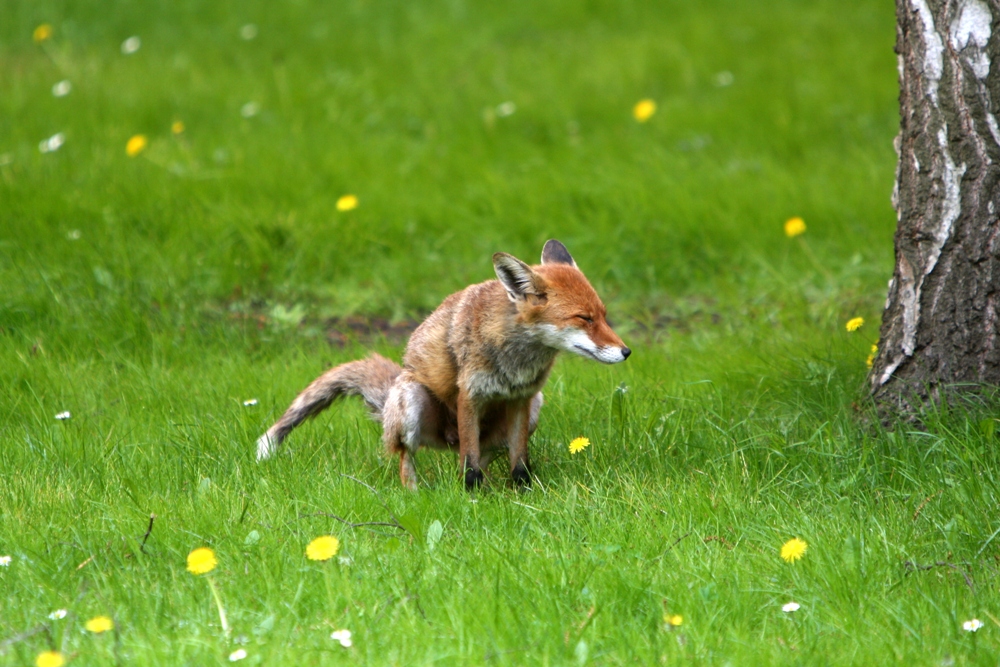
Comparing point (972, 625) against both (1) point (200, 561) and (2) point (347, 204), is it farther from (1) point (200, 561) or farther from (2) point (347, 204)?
(2) point (347, 204)

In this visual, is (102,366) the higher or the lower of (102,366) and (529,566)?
the lower

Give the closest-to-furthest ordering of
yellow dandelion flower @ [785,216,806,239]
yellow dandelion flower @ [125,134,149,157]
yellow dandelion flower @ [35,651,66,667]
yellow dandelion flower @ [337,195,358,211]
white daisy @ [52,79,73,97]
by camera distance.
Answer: yellow dandelion flower @ [35,651,66,667], yellow dandelion flower @ [785,216,806,239], yellow dandelion flower @ [337,195,358,211], yellow dandelion flower @ [125,134,149,157], white daisy @ [52,79,73,97]

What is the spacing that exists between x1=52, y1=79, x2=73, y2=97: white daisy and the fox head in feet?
22.3

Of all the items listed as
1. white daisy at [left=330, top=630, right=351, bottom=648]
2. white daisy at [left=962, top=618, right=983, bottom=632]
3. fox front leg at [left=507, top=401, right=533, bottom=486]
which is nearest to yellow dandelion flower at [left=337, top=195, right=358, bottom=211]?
fox front leg at [left=507, top=401, right=533, bottom=486]

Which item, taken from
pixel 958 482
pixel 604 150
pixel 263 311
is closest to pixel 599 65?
pixel 604 150

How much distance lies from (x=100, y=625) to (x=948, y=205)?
3.80 m

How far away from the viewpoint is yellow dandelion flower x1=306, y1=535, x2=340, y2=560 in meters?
3.60

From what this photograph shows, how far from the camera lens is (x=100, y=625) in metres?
3.17

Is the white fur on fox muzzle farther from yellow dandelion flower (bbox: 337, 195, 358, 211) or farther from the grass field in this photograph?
yellow dandelion flower (bbox: 337, 195, 358, 211)

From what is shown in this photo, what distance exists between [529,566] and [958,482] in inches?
71.5

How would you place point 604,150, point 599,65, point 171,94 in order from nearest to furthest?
point 604,150 < point 171,94 < point 599,65

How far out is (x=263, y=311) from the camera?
6.88 metres

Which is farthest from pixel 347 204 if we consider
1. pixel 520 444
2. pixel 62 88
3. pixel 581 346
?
pixel 62 88

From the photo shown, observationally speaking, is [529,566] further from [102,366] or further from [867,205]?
[867,205]
